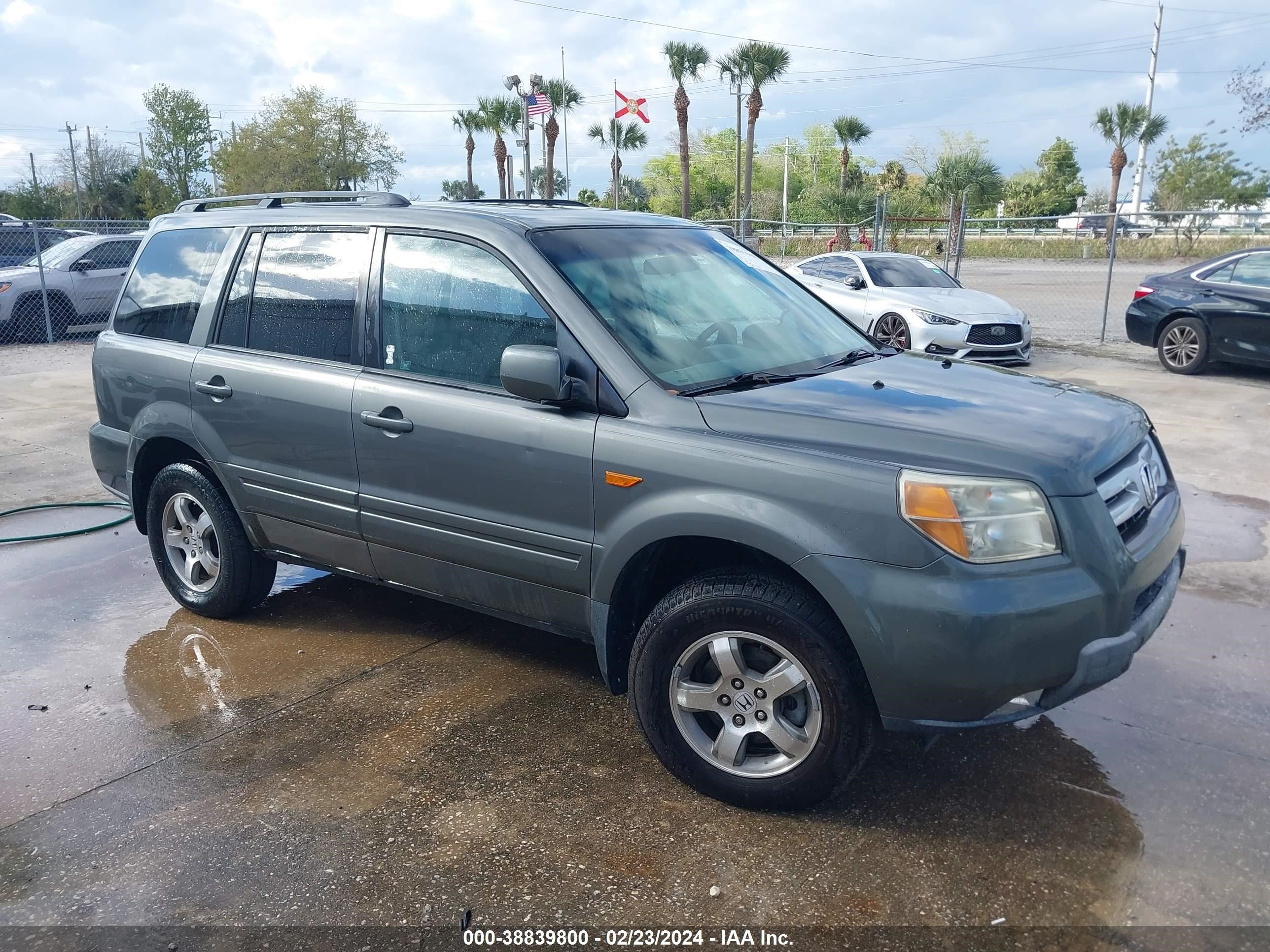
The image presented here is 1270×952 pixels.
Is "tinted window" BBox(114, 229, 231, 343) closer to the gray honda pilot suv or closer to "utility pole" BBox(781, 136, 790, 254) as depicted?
the gray honda pilot suv

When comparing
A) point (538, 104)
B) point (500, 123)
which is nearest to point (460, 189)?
point (500, 123)

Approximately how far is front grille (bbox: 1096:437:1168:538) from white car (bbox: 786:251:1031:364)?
299 inches

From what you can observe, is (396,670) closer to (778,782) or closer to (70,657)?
(70,657)

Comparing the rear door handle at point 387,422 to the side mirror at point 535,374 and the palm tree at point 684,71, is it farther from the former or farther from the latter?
the palm tree at point 684,71

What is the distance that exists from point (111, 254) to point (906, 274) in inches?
479

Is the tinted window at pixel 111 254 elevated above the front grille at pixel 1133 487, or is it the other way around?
the tinted window at pixel 111 254

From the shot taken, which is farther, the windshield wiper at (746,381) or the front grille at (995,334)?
the front grille at (995,334)

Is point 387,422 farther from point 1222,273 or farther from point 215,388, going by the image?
point 1222,273

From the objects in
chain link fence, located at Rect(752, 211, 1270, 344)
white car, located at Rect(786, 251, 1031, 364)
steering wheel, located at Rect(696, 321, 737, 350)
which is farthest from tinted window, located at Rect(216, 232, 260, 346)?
chain link fence, located at Rect(752, 211, 1270, 344)

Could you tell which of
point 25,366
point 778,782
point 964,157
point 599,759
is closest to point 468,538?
point 599,759

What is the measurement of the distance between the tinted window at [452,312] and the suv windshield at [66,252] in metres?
13.8

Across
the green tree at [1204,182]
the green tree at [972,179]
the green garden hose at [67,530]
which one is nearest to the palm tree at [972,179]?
the green tree at [972,179]

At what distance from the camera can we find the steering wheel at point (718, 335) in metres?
3.69

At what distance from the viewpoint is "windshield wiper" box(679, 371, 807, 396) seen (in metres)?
3.36
